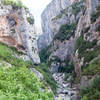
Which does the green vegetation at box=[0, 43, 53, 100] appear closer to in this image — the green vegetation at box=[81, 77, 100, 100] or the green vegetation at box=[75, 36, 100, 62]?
the green vegetation at box=[81, 77, 100, 100]

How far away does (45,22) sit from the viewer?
9481 cm

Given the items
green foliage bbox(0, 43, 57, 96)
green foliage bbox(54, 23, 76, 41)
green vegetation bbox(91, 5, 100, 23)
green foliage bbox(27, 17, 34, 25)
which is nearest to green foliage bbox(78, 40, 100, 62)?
green vegetation bbox(91, 5, 100, 23)

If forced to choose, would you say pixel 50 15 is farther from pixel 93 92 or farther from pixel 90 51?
pixel 93 92

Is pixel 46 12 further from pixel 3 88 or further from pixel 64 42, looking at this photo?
pixel 3 88

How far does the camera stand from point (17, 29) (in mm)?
27547

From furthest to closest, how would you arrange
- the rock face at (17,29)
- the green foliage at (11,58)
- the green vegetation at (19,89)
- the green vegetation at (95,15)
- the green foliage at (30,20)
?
the green foliage at (30,20) → the green vegetation at (95,15) → the rock face at (17,29) → the green foliage at (11,58) → the green vegetation at (19,89)

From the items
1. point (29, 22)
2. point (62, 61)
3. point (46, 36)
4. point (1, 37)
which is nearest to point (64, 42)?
point (62, 61)

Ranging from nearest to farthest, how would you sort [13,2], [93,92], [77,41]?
[93,92], [13,2], [77,41]

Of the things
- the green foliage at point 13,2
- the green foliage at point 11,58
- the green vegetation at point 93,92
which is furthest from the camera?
the green foliage at point 13,2

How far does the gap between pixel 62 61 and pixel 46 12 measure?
176ft

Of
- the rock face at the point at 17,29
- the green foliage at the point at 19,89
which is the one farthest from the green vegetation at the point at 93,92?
the rock face at the point at 17,29

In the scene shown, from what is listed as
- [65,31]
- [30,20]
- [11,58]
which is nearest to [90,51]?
[11,58]

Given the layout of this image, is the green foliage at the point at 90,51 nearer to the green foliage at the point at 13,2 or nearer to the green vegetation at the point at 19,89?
the green foliage at the point at 13,2

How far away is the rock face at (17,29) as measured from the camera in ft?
82.8
